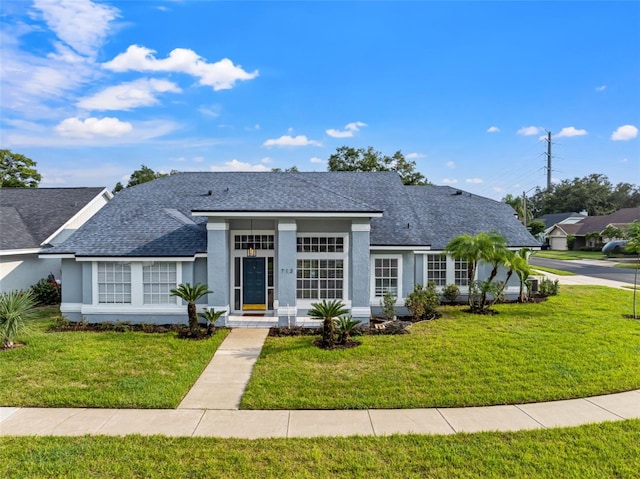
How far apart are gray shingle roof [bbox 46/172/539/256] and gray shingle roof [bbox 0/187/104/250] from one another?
15.7 feet

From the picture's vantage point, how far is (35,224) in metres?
20.5

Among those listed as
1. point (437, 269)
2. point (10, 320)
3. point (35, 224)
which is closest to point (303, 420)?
point (10, 320)

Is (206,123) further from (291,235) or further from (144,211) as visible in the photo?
(291,235)

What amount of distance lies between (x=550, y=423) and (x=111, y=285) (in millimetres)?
14112

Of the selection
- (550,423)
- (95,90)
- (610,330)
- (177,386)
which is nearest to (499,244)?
(610,330)

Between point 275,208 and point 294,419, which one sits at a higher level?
point 275,208

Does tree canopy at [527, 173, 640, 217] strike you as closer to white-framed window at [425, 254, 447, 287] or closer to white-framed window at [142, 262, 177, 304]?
white-framed window at [425, 254, 447, 287]

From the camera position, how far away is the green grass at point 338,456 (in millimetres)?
5441

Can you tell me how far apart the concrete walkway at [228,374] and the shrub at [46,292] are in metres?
11.4

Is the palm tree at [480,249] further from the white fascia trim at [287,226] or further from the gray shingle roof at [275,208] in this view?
the white fascia trim at [287,226]

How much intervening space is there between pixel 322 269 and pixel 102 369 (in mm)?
7534

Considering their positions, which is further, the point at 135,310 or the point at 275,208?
the point at 135,310

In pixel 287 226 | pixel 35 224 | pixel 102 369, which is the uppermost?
pixel 35 224

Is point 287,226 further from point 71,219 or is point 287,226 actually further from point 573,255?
point 573,255
